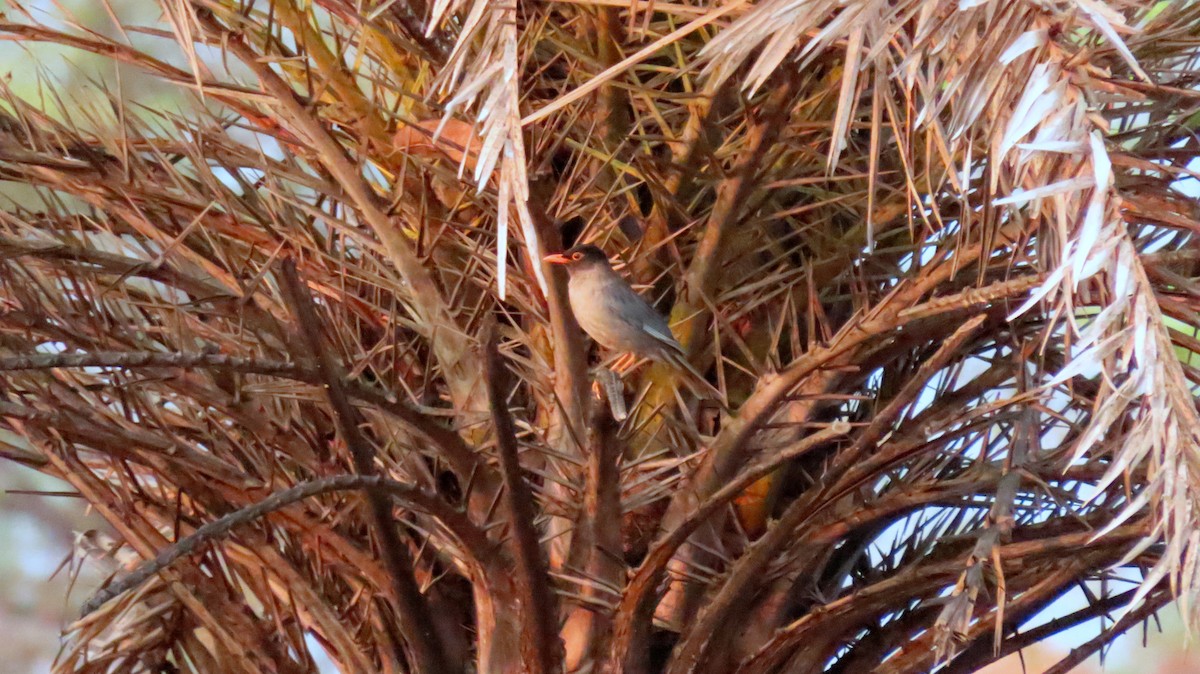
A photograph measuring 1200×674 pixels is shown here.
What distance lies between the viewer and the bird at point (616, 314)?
6.63 feet

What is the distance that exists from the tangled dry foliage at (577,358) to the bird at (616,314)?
0.05m

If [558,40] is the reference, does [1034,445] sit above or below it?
below

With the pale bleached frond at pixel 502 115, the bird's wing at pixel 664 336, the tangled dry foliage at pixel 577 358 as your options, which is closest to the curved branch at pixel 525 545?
the tangled dry foliage at pixel 577 358

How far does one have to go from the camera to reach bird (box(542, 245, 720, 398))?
2020 millimetres

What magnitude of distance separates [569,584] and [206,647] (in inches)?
29.1

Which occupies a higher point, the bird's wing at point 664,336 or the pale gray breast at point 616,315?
the pale gray breast at point 616,315

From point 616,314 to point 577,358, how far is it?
40 cm

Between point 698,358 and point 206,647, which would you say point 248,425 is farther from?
point 698,358

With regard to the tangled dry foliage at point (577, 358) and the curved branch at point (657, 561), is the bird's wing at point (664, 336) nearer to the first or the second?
the tangled dry foliage at point (577, 358)

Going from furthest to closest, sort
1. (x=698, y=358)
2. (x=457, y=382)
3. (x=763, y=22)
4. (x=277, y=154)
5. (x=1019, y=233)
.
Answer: (x=277, y=154)
(x=698, y=358)
(x=457, y=382)
(x=1019, y=233)
(x=763, y=22)

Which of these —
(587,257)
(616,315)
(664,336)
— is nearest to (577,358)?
(664,336)

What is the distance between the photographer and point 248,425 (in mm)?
1817

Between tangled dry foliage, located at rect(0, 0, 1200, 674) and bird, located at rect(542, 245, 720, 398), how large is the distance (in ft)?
0.16

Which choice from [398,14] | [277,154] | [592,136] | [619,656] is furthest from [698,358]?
[277,154]
